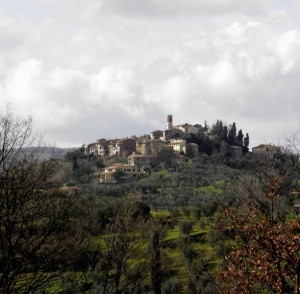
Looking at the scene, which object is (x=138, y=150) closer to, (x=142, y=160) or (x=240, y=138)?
(x=142, y=160)

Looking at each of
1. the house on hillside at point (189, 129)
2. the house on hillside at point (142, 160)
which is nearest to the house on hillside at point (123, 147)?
the house on hillside at point (189, 129)

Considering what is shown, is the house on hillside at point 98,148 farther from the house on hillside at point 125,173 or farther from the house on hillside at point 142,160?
the house on hillside at point 125,173

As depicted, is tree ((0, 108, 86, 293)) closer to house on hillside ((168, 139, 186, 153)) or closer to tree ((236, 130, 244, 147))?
house on hillside ((168, 139, 186, 153))

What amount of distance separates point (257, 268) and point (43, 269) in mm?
4427

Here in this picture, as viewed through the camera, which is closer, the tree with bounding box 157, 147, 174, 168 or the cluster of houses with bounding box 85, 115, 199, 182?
the cluster of houses with bounding box 85, 115, 199, 182

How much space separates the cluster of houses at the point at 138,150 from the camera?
11200 cm

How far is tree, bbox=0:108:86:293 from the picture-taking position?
9.63 metres

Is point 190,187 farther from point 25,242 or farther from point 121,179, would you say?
point 25,242

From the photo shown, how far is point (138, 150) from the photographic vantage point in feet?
430

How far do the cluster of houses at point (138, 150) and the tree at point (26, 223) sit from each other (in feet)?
301

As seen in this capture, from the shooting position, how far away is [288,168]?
12.5 meters

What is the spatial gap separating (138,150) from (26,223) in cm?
12063

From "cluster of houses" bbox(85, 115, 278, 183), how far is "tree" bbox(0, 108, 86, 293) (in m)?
91.8

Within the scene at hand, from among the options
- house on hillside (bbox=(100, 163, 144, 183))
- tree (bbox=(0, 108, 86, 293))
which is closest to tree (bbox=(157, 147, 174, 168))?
house on hillside (bbox=(100, 163, 144, 183))
